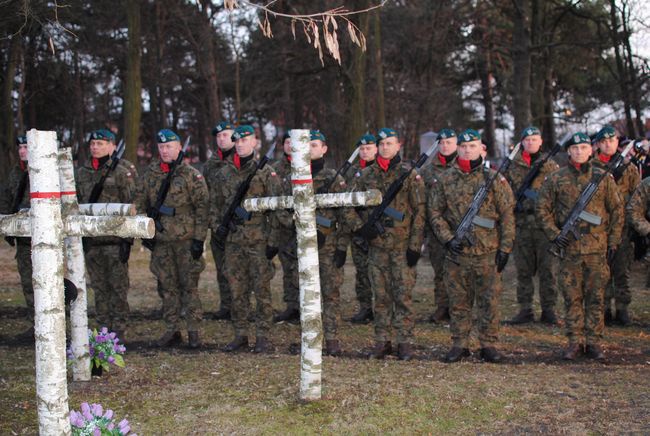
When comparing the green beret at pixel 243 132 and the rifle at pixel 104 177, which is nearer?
the green beret at pixel 243 132

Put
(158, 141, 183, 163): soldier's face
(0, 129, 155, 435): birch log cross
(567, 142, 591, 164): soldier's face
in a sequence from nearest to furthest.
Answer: (0, 129, 155, 435): birch log cross
(567, 142, 591, 164): soldier's face
(158, 141, 183, 163): soldier's face

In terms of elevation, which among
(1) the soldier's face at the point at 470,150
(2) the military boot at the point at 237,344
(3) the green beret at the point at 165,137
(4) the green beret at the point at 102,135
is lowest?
(2) the military boot at the point at 237,344

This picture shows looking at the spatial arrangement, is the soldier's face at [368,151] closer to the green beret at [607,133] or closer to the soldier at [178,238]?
the soldier at [178,238]

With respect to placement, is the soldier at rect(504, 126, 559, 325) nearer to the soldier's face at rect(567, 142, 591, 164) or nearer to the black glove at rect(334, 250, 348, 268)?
the soldier's face at rect(567, 142, 591, 164)

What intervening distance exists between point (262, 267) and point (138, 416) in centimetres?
259

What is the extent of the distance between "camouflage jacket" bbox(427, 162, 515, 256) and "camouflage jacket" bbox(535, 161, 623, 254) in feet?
1.53

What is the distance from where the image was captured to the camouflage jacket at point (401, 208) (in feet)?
23.0

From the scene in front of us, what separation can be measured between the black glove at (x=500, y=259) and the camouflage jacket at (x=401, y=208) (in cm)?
73

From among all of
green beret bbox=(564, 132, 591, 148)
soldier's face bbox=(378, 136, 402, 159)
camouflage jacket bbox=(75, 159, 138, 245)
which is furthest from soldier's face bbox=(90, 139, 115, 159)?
green beret bbox=(564, 132, 591, 148)

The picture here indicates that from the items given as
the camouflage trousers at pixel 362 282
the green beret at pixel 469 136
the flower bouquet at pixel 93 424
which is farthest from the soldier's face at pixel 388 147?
the flower bouquet at pixel 93 424

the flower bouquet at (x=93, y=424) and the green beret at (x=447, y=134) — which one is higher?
the green beret at (x=447, y=134)

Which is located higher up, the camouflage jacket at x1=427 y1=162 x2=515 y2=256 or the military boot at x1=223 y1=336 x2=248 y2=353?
the camouflage jacket at x1=427 y1=162 x2=515 y2=256

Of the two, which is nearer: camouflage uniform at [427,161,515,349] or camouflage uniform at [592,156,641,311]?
camouflage uniform at [427,161,515,349]

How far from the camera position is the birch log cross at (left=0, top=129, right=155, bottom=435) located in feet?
12.2
